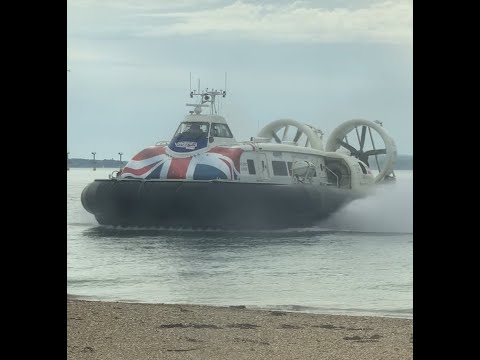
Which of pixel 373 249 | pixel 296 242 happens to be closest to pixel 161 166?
pixel 296 242

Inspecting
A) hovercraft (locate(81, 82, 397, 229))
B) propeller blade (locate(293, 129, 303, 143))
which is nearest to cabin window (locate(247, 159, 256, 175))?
hovercraft (locate(81, 82, 397, 229))

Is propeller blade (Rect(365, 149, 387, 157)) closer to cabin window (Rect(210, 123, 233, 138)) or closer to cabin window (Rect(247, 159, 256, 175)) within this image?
cabin window (Rect(210, 123, 233, 138))

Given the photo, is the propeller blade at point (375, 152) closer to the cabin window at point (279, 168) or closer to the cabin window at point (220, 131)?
the cabin window at point (279, 168)

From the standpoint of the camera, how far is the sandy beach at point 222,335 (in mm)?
4195

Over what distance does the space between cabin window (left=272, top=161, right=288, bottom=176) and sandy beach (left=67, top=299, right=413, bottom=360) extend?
11.2 meters

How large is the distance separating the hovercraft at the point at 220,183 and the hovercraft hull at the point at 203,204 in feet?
0.06

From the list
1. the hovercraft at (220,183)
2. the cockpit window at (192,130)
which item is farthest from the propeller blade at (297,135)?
the cockpit window at (192,130)

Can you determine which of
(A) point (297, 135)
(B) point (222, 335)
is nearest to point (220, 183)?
(A) point (297, 135)

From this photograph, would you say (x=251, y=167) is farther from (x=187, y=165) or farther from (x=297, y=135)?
(x=297, y=135)

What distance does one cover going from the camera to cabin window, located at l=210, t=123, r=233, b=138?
17750 millimetres

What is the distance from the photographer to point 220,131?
58.8ft

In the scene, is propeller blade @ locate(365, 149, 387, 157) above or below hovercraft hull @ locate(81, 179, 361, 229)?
above

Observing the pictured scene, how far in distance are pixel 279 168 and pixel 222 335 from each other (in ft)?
41.8
